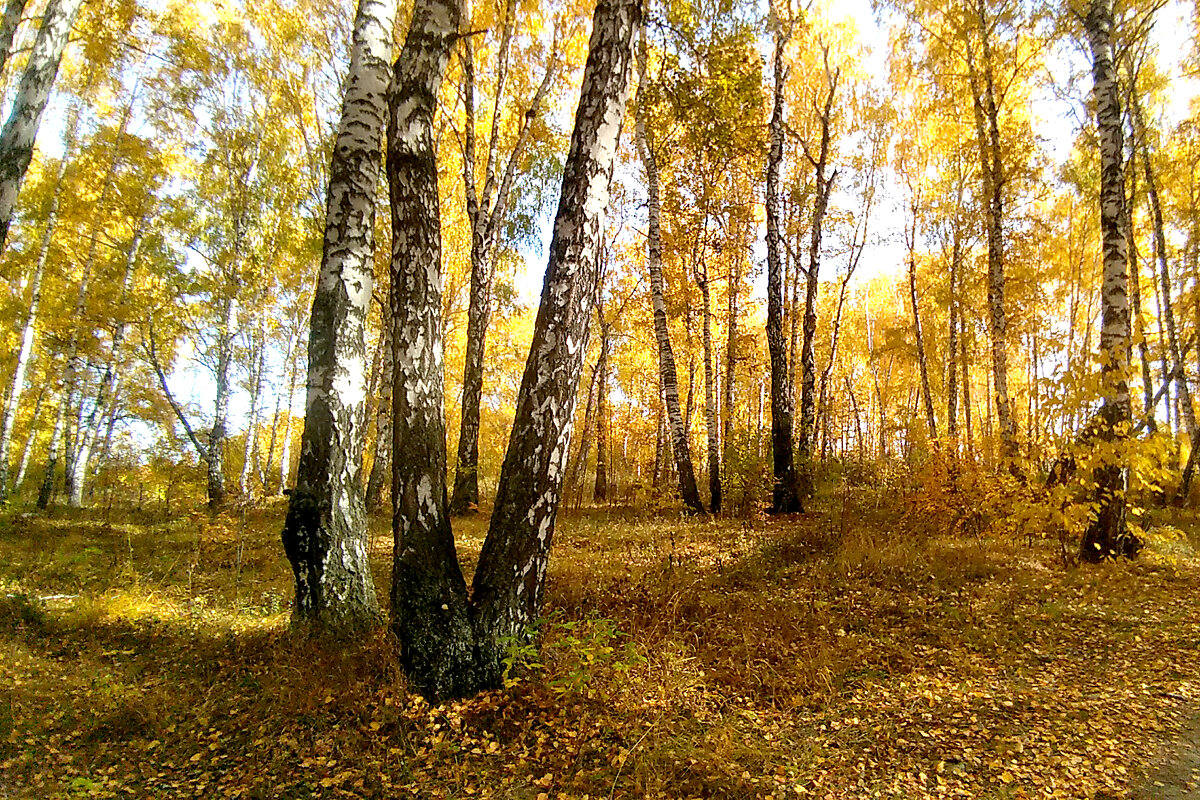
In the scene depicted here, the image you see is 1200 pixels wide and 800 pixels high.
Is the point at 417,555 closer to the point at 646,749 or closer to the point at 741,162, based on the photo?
the point at 646,749

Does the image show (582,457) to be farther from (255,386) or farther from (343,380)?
(343,380)

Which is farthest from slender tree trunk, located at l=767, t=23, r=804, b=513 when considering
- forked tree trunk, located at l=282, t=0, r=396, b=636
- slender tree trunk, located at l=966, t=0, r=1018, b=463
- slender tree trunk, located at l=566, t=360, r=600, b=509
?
forked tree trunk, located at l=282, t=0, r=396, b=636

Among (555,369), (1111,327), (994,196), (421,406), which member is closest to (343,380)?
(421,406)

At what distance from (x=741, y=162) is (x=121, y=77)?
14.3 m

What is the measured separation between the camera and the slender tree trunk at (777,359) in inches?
397

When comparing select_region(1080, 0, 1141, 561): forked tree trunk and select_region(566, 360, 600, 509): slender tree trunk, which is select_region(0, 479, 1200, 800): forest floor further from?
select_region(566, 360, 600, 509): slender tree trunk

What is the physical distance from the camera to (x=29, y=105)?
5012 mm

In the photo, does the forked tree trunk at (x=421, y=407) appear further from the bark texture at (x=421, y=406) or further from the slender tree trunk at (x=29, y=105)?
the slender tree trunk at (x=29, y=105)

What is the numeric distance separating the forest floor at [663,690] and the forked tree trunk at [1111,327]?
1.51 ft

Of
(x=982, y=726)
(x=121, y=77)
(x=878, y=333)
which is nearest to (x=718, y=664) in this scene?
(x=982, y=726)

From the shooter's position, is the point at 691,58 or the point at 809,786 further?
the point at 691,58

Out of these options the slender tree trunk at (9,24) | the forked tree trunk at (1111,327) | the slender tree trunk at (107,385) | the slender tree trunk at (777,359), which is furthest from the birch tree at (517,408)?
the slender tree trunk at (107,385)

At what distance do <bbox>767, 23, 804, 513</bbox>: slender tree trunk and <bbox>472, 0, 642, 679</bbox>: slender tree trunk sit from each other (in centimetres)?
690

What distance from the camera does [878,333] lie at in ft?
92.1
